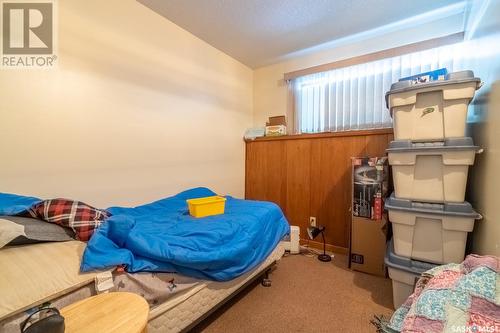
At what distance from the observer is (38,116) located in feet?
4.70

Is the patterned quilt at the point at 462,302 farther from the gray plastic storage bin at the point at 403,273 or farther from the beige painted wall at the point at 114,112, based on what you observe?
the beige painted wall at the point at 114,112

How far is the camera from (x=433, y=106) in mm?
1488

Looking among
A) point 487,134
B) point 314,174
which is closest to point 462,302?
point 487,134

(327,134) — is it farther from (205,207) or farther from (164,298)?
(164,298)

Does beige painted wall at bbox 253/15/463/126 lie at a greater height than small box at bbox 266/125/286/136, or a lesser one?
greater

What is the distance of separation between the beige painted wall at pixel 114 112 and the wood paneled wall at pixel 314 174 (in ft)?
2.30

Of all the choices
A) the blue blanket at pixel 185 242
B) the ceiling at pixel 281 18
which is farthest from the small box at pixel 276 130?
the blue blanket at pixel 185 242

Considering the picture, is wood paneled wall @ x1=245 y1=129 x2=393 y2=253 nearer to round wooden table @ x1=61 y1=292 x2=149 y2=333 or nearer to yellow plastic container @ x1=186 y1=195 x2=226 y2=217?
yellow plastic container @ x1=186 y1=195 x2=226 y2=217

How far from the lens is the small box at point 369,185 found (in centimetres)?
198

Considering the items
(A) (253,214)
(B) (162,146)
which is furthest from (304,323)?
(B) (162,146)

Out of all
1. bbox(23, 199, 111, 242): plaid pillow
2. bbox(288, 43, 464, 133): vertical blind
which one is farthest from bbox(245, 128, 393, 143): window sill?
bbox(23, 199, 111, 242): plaid pillow

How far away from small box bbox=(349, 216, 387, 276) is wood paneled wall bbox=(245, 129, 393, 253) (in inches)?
13.1

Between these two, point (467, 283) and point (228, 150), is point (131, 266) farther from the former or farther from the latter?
point (228, 150)

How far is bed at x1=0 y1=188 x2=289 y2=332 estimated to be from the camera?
803 mm
